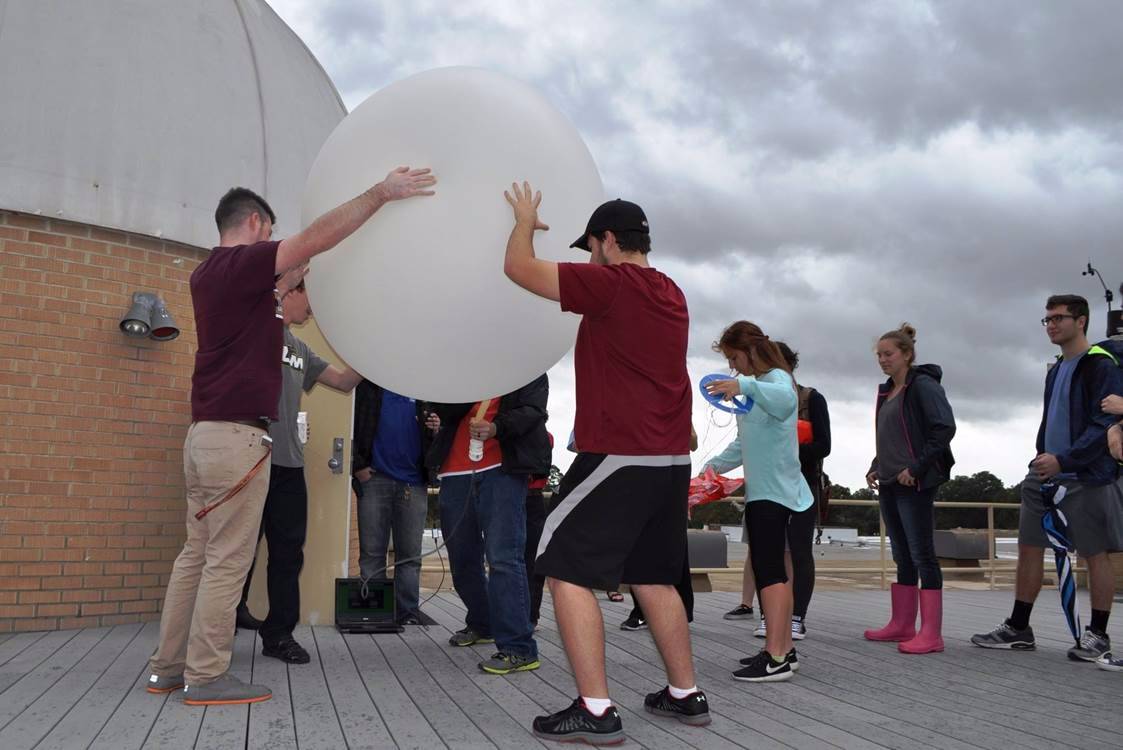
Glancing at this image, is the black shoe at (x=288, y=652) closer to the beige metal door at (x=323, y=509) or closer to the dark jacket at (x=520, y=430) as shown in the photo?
the dark jacket at (x=520, y=430)

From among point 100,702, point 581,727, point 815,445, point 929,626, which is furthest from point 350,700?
point 815,445

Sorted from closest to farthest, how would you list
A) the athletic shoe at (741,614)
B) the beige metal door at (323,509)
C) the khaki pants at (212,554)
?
the khaki pants at (212,554), the beige metal door at (323,509), the athletic shoe at (741,614)

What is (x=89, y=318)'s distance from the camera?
559 centimetres

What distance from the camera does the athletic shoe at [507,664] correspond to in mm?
4027

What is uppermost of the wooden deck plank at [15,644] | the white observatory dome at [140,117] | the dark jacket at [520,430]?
the white observatory dome at [140,117]

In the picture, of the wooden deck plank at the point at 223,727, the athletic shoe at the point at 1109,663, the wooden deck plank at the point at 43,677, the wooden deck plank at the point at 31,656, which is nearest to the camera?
the wooden deck plank at the point at 223,727

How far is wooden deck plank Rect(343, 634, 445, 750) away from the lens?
2887mm

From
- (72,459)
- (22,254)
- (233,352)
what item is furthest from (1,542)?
(233,352)

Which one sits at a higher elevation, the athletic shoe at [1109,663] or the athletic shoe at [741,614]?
the athletic shoe at [1109,663]

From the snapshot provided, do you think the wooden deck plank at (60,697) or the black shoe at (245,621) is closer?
the wooden deck plank at (60,697)

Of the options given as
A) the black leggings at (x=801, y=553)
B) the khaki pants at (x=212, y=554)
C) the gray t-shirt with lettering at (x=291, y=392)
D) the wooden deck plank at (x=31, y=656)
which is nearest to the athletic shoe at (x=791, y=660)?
the black leggings at (x=801, y=553)

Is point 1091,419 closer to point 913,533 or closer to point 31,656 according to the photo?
point 913,533

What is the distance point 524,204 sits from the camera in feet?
9.64

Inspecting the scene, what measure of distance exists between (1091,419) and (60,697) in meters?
Result: 5.10
